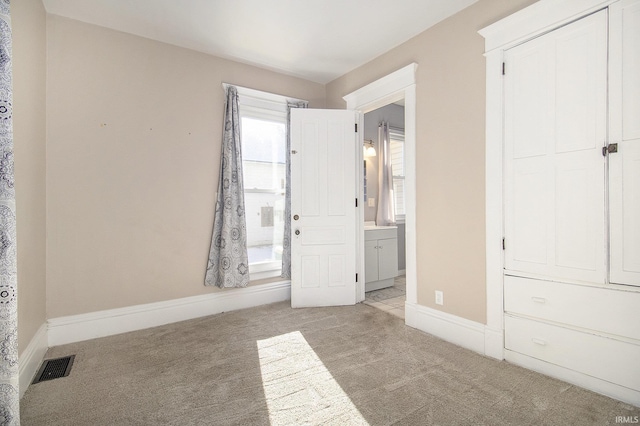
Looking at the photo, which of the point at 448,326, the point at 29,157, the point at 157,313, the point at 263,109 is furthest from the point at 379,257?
the point at 29,157

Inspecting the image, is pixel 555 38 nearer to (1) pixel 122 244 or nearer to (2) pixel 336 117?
(2) pixel 336 117

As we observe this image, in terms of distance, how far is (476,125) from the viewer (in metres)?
2.50

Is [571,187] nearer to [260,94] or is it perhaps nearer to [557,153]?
[557,153]

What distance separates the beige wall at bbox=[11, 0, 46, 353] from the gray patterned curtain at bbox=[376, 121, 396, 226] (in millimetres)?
3980

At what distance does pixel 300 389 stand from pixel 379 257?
2628mm

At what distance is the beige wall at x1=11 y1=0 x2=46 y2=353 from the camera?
1996mm

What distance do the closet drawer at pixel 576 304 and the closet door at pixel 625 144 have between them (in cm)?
12

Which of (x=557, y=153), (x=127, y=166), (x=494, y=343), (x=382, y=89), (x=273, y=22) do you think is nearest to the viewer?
(x=557, y=153)

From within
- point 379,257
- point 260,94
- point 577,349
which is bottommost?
point 577,349

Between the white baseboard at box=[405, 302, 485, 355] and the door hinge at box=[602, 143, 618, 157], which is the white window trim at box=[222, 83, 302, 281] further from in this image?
the door hinge at box=[602, 143, 618, 157]

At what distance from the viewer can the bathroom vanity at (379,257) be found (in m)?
4.25

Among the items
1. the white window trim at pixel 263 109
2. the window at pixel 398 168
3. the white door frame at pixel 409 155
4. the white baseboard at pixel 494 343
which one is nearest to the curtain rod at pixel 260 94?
the white window trim at pixel 263 109

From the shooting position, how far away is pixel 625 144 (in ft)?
5.87

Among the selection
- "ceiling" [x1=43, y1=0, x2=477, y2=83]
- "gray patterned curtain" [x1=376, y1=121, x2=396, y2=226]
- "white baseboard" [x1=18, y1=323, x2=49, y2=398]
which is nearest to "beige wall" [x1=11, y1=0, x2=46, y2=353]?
"white baseboard" [x1=18, y1=323, x2=49, y2=398]
